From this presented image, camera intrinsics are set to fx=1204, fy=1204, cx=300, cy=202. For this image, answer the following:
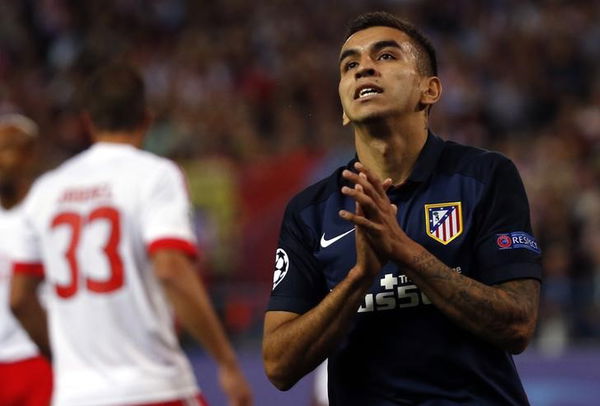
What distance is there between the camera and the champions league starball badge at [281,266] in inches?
141

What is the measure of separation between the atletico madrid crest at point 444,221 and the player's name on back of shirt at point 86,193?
→ 163 centimetres

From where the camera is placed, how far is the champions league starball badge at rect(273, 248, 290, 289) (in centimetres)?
359

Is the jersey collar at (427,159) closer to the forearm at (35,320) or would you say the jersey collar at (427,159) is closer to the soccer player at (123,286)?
the soccer player at (123,286)

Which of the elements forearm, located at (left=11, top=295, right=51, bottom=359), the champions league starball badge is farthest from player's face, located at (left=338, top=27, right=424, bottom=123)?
forearm, located at (left=11, top=295, right=51, bottom=359)

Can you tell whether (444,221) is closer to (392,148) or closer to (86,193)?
(392,148)

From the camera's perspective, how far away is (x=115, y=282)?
181 inches

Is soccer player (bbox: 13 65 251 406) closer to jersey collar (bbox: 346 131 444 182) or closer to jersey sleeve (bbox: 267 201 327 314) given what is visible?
jersey sleeve (bbox: 267 201 327 314)

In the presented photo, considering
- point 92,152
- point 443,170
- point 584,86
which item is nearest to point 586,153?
point 584,86

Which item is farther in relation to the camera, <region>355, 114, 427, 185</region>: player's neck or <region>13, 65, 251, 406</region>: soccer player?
<region>13, 65, 251, 406</region>: soccer player

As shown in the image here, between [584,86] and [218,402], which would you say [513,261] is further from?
[584,86]

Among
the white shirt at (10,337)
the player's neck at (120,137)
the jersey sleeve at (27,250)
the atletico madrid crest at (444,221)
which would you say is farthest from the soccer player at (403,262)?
the white shirt at (10,337)

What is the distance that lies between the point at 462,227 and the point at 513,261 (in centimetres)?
17

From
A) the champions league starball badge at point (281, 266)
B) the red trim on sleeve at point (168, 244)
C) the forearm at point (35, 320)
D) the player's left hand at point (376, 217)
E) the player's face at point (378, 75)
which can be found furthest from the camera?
the forearm at point (35, 320)

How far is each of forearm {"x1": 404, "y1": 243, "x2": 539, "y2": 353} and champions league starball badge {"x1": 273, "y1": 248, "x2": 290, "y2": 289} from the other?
0.50 meters
